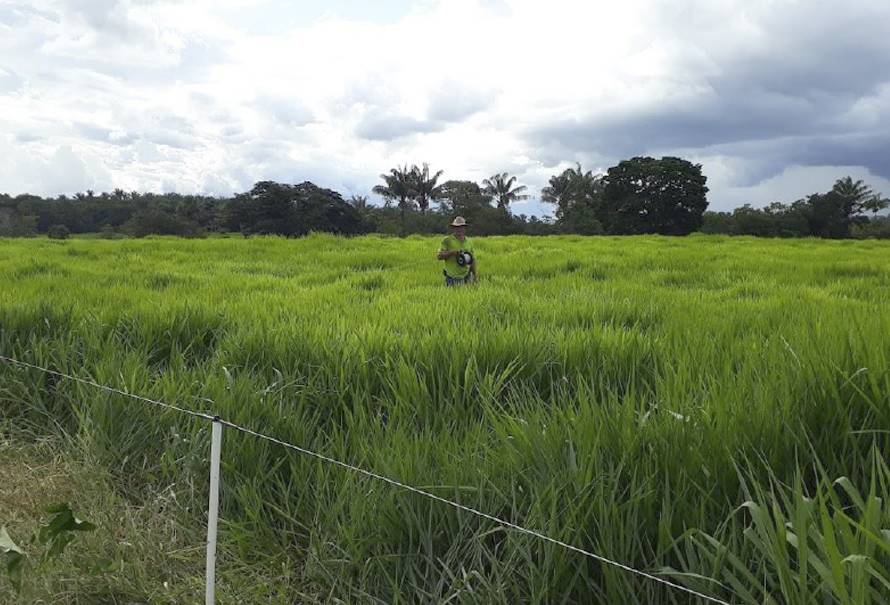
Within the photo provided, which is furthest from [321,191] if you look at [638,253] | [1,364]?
[1,364]

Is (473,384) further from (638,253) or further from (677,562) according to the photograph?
(638,253)

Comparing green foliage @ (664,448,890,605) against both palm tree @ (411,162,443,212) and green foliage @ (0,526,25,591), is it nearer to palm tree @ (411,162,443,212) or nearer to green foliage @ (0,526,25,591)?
green foliage @ (0,526,25,591)

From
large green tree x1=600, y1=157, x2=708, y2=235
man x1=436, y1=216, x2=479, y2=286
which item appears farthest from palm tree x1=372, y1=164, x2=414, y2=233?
man x1=436, y1=216, x2=479, y2=286

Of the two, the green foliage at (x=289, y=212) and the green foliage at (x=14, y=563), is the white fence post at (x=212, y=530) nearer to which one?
the green foliage at (x=14, y=563)

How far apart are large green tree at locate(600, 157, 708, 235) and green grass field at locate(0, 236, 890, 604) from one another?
47098 millimetres

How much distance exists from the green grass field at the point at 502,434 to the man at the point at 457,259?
83.9 inches

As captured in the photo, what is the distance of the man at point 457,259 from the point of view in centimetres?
693

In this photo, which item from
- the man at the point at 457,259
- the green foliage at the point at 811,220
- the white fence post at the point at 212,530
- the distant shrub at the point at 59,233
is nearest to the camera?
the white fence post at the point at 212,530

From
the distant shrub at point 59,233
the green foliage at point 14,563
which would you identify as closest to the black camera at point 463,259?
the green foliage at point 14,563

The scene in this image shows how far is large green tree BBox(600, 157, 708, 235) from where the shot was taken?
49344 mm

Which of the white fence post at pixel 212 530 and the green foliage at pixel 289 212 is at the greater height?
the green foliage at pixel 289 212

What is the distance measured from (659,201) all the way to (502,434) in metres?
51.6

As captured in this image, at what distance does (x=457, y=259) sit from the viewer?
6.98 m

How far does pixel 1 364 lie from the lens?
3.50 metres
